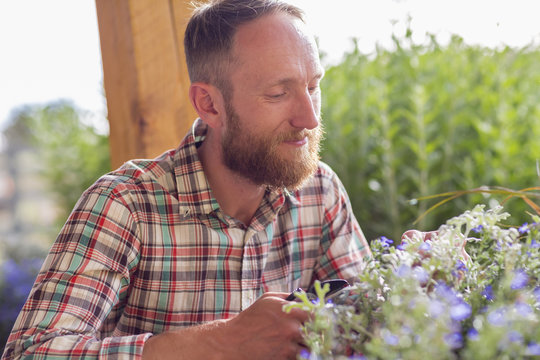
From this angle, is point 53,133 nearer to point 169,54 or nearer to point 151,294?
point 169,54

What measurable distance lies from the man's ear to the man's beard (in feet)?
0.18

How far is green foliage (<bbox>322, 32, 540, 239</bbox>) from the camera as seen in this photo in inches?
89.6

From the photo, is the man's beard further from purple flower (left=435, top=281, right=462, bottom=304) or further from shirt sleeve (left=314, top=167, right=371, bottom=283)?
purple flower (left=435, top=281, right=462, bottom=304)

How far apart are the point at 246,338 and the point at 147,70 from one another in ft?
3.75

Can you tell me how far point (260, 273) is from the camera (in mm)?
1452

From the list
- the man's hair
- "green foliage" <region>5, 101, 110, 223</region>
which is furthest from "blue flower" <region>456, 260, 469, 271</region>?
"green foliage" <region>5, 101, 110, 223</region>

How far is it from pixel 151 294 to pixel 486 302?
874 mm

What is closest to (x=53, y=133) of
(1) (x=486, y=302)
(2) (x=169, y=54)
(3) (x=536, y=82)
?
(2) (x=169, y=54)

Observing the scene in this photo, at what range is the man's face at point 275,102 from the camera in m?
1.29

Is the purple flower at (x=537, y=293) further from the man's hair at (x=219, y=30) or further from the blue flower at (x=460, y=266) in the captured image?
the man's hair at (x=219, y=30)

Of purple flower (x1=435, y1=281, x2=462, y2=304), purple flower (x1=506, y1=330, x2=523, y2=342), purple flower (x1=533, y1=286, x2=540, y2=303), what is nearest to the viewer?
purple flower (x1=506, y1=330, x2=523, y2=342)

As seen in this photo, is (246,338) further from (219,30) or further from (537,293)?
(219,30)

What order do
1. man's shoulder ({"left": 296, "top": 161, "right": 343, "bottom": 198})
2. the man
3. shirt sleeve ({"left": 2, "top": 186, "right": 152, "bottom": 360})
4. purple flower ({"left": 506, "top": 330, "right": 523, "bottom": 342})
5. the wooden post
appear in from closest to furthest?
purple flower ({"left": 506, "top": 330, "right": 523, "bottom": 342}), shirt sleeve ({"left": 2, "top": 186, "right": 152, "bottom": 360}), the man, man's shoulder ({"left": 296, "top": 161, "right": 343, "bottom": 198}), the wooden post

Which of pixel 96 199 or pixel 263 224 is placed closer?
pixel 96 199
